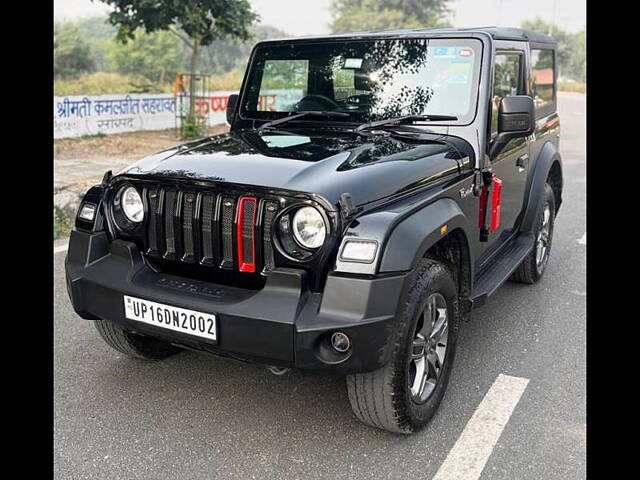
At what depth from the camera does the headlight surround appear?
8.86 feet

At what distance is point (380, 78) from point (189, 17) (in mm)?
12403

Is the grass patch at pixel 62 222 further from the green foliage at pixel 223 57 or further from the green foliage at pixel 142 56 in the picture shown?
the green foliage at pixel 223 57

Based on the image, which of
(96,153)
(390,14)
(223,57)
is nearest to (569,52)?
(390,14)

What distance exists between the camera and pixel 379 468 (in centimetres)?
282

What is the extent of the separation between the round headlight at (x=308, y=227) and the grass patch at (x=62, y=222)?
4404mm

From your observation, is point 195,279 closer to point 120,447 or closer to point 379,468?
point 120,447

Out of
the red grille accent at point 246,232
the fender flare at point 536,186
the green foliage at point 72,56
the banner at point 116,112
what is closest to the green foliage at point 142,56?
the green foliage at point 72,56

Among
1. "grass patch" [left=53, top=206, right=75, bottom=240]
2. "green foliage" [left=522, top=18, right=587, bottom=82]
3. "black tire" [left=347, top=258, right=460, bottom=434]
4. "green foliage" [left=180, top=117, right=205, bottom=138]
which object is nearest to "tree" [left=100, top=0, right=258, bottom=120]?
"green foliage" [left=180, top=117, right=205, bottom=138]


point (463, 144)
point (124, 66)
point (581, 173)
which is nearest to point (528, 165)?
point (463, 144)

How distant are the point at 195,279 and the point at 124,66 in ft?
173

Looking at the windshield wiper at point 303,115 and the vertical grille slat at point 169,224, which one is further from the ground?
the windshield wiper at point 303,115

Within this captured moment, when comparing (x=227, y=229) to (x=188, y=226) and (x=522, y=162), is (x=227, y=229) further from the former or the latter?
(x=522, y=162)

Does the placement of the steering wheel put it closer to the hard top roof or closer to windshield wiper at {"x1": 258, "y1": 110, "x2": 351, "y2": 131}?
windshield wiper at {"x1": 258, "y1": 110, "x2": 351, "y2": 131}

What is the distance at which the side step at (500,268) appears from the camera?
366 centimetres
